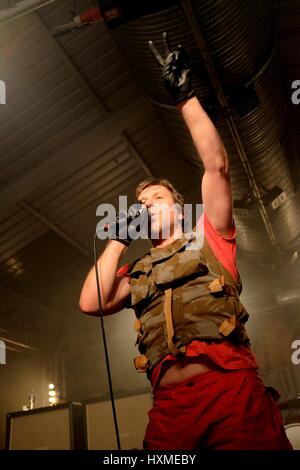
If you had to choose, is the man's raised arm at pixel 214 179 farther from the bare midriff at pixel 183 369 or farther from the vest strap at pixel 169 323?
the bare midriff at pixel 183 369

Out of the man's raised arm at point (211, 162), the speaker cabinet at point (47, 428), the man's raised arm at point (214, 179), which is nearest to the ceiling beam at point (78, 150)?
the speaker cabinet at point (47, 428)

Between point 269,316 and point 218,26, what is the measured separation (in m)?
6.82

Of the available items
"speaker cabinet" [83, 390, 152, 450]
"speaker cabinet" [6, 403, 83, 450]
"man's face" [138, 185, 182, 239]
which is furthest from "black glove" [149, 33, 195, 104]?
"speaker cabinet" [6, 403, 83, 450]

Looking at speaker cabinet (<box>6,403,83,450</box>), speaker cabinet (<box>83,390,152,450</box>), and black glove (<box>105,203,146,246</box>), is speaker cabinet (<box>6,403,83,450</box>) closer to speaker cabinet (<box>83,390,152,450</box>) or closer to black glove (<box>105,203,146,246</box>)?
speaker cabinet (<box>83,390,152,450</box>)

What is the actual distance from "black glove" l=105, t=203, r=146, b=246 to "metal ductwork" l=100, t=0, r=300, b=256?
116 cm

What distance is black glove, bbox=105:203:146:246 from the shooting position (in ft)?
5.70

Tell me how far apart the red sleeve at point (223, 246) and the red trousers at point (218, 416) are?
1.24 feet

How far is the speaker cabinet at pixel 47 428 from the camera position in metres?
4.30

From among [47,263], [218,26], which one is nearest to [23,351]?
[47,263]
